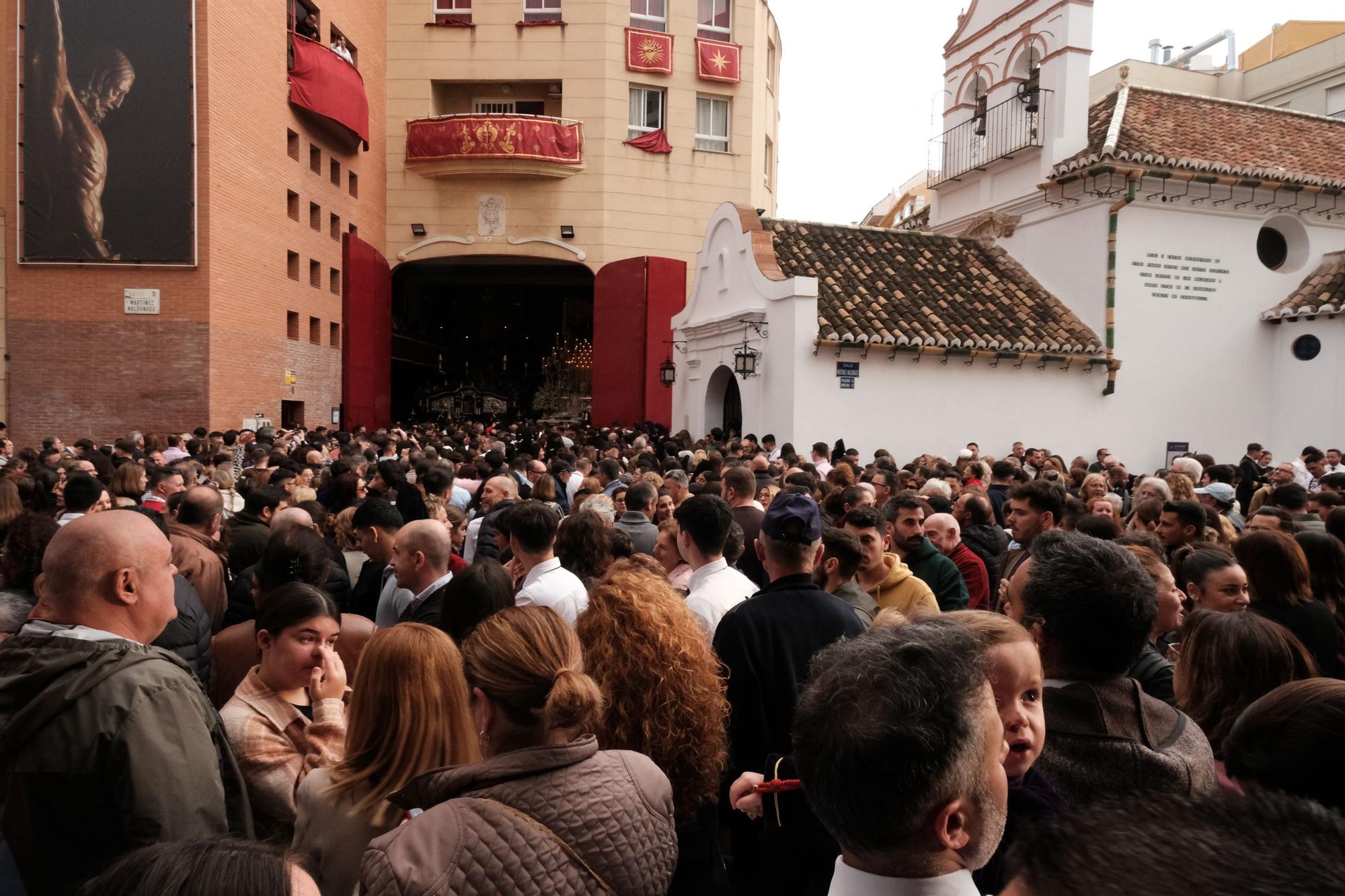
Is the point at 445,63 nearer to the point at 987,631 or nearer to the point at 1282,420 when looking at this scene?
the point at 1282,420

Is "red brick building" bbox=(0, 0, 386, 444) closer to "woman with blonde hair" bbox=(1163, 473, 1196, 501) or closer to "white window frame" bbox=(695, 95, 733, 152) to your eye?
"white window frame" bbox=(695, 95, 733, 152)

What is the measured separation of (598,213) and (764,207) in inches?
278

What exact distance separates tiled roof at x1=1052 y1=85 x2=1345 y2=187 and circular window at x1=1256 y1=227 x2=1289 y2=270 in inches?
52.7

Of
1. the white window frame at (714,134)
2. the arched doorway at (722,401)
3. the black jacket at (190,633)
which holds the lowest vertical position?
the black jacket at (190,633)

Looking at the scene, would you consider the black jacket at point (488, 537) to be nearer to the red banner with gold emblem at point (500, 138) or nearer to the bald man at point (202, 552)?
the bald man at point (202, 552)

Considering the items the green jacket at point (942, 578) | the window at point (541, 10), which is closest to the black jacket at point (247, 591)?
the green jacket at point (942, 578)

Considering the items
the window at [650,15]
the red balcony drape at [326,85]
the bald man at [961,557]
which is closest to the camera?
the bald man at [961,557]

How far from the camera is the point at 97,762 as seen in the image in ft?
7.64

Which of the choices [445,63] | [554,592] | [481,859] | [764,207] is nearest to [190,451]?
[554,592]

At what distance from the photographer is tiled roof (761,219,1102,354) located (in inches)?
633

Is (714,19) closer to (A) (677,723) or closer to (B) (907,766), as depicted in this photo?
(A) (677,723)

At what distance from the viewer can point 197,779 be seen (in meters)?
2.41

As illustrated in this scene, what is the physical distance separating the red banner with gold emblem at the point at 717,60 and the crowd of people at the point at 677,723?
27669 mm

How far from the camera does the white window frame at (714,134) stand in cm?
3023
